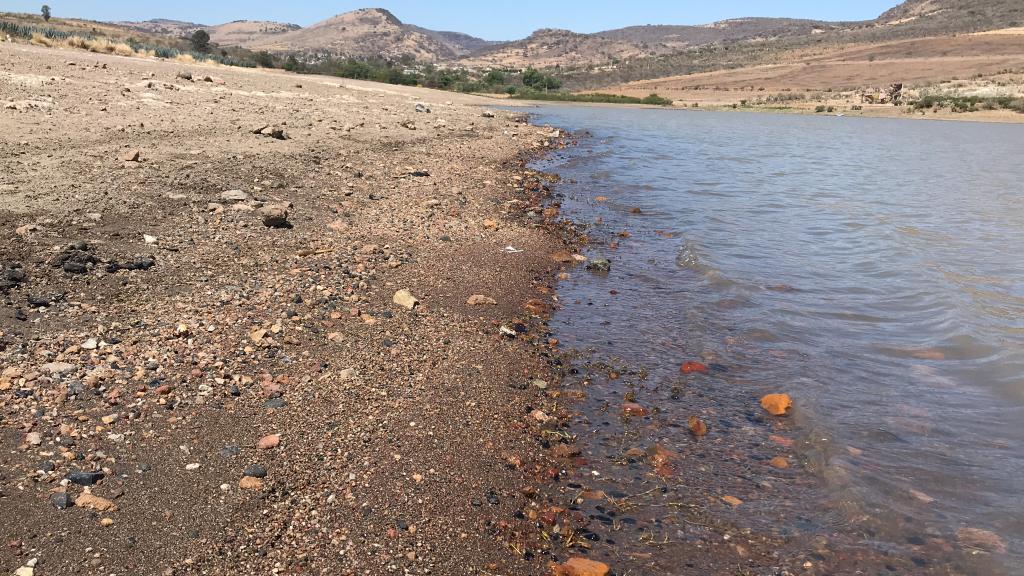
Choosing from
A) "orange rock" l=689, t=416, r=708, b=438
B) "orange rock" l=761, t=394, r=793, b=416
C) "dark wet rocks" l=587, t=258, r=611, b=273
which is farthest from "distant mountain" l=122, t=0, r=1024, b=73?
"orange rock" l=689, t=416, r=708, b=438

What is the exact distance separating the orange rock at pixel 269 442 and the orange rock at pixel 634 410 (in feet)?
6.93

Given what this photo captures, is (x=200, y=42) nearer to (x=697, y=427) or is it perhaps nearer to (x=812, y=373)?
(x=812, y=373)

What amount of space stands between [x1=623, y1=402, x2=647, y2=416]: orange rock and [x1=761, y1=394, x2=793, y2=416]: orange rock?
86 cm

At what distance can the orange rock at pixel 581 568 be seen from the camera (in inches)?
111

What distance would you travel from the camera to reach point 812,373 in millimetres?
5016

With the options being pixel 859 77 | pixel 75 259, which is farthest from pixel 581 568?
pixel 859 77

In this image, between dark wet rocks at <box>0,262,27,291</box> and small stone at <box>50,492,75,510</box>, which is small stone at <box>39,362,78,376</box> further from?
dark wet rocks at <box>0,262,27,291</box>

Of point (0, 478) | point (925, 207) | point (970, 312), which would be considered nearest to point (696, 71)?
point (925, 207)

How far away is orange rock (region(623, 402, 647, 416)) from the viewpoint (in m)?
4.26

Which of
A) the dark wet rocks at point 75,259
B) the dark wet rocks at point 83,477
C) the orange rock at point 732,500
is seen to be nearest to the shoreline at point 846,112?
the dark wet rocks at point 75,259

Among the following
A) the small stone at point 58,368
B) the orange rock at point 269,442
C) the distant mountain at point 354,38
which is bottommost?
the orange rock at point 269,442

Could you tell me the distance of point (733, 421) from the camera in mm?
4250

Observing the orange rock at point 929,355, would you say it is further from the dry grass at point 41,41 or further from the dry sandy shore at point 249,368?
the dry grass at point 41,41

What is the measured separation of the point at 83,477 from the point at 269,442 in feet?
2.67
